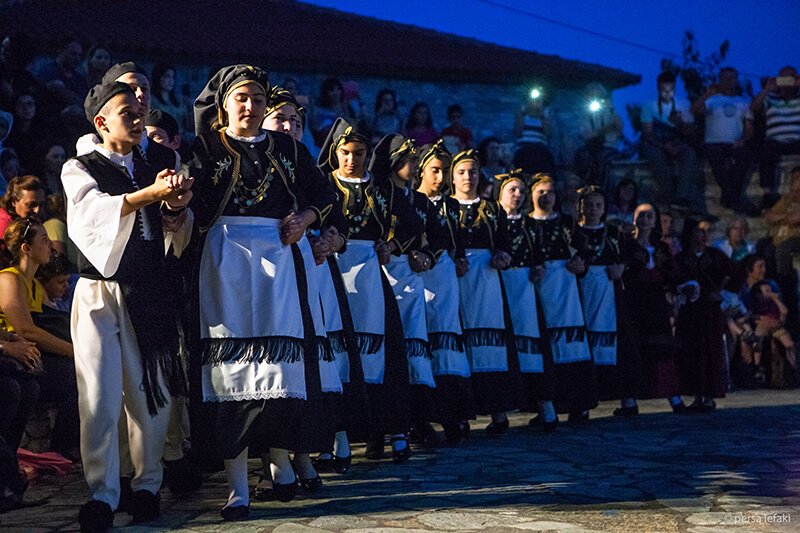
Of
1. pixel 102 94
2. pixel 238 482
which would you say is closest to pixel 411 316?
pixel 238 482

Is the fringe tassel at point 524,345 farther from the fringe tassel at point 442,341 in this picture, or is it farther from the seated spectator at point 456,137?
the seated spectator at point 456,137

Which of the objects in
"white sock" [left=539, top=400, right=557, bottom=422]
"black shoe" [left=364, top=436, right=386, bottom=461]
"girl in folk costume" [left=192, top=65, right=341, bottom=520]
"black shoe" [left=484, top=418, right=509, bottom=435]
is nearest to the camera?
"girl in folk costume" [left=192, top=65, right=341, bottom=520]

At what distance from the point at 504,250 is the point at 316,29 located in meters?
12.8

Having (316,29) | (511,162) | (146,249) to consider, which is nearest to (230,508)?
(146,249)

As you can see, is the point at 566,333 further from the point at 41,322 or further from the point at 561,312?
the point at 41,322

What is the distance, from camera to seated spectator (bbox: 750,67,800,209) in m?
16.4

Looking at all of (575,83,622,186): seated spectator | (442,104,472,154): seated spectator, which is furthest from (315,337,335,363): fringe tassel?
(575,83,622,186): seated spectator

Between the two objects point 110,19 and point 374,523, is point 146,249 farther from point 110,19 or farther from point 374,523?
point 110,19

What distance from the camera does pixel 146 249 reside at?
500 cm

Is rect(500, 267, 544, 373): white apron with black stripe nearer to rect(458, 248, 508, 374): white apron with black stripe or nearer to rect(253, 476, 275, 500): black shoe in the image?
rect(458, 248, 508, 374): white apron with black stripe

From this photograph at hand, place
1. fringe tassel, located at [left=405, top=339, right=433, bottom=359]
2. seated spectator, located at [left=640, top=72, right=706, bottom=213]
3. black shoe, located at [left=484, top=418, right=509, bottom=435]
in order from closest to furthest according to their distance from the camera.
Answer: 1. fringe tassel, located at [left=405, top=339, right=433, bottom=359]
2. black shoe, located at [left=484, top=418, right=509, bottom=435]
3. seated spectator, located at [left=640, top=72, right=706, bottom=213]

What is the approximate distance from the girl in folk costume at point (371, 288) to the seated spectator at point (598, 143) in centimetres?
998

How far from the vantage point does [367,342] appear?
6.94 m

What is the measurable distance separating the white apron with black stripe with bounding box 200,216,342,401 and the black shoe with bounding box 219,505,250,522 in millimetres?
489
